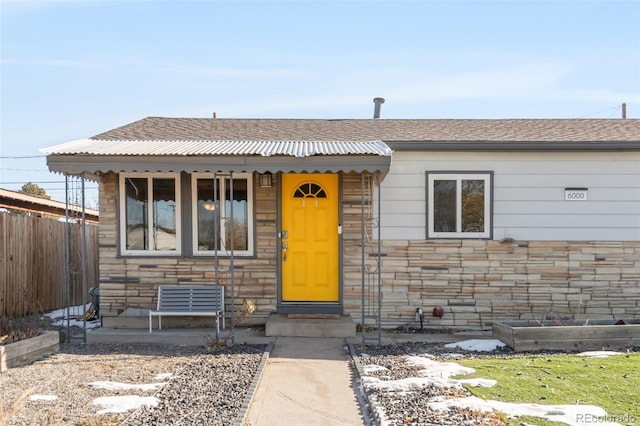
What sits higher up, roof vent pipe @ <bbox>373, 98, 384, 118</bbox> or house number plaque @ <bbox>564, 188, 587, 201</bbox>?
roof vent pipe @ <bbox>373, 98, 384, 118</bbox>

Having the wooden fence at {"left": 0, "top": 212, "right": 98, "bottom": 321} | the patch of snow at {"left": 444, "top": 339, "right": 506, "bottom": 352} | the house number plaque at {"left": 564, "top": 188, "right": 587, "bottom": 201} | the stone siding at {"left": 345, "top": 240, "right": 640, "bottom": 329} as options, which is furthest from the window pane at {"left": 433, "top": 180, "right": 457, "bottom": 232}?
the wooden fence at {"left": 0, "top": 212, "right": 98, "bottom": 321}

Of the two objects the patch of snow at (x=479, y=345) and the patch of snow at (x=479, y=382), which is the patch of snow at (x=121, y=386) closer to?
the patch of snow at (x=479, y=382)

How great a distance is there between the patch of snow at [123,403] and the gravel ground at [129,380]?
69 mm

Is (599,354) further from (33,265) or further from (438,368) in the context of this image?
(33,265)

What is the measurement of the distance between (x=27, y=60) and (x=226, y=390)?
13.7 metres

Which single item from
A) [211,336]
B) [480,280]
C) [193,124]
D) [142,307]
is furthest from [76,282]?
[480,280]

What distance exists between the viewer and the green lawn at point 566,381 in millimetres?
4227

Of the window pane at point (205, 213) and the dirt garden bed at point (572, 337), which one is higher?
the window pane at point (205, 213)

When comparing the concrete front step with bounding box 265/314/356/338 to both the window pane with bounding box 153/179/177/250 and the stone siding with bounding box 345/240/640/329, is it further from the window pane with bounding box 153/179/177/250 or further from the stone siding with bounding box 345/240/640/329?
the window pane with bounding box 153/179/177/250

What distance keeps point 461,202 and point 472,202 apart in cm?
19

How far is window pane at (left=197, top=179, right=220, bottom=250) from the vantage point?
8109mm

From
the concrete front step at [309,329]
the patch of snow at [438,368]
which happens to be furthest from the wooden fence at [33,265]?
the patch of snow at [438,368]

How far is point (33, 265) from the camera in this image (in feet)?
30.5

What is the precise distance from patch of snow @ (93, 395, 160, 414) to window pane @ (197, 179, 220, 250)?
12.5 ft
